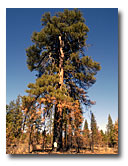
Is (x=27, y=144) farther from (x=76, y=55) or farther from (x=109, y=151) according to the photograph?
(x=76, y=55)

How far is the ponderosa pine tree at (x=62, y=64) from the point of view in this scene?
423 centimetres

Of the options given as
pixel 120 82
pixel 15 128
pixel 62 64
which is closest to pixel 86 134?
pixel 120 82

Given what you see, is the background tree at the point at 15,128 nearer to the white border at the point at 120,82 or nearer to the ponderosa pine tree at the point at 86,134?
the white border at the point at 120,82

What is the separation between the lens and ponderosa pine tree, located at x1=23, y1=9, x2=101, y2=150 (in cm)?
423

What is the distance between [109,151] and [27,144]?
80.4 inches

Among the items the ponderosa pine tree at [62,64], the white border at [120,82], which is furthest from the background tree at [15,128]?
the ponderosa pine tree at [62,64]

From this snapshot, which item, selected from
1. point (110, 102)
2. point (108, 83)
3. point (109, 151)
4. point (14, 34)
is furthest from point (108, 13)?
point (109, 151)

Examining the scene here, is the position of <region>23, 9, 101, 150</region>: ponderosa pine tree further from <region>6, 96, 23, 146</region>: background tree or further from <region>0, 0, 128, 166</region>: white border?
<region>6, 96, 23, 146</region>: background tree

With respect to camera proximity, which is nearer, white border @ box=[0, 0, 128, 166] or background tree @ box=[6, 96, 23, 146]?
white border @ box=[0, 0, 128, 166]

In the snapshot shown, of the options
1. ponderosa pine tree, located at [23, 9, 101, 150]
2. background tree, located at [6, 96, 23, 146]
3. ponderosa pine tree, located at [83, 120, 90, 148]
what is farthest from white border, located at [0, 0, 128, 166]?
ponderosa pine tree, located at [83, 120, 90, 148]
